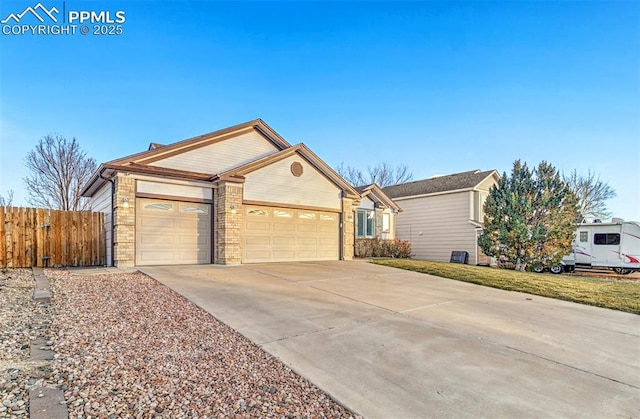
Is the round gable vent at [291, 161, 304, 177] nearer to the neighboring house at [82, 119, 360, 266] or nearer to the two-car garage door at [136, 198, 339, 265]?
the neighboring house at [82, 119, 360, 266]

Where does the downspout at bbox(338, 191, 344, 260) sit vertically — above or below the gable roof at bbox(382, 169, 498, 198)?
below

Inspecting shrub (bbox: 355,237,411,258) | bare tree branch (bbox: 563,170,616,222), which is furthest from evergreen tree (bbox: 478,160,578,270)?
bare tree branch (bbox: 563,170,616,222)

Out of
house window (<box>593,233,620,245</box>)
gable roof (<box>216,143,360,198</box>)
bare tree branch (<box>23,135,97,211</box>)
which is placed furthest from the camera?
bare tree branch (<box>23,135,97,211</box>)

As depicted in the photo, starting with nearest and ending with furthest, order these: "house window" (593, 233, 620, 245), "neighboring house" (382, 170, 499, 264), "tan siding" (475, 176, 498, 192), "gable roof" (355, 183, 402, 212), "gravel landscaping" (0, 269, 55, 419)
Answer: "gravel landscaping" (0, 269, 55, 419) < "house window" (593, 233, 620, 245) < "gable roof" (355, 183, 402, 212) < "neighboring house" (382, 170, 499, 264) < "tan siding" (475, 176, 498, 192)

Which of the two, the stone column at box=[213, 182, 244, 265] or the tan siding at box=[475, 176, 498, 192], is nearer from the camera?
the stone column at box=[213, 182, 244, 265]

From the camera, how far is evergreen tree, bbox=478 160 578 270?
13.2 metres

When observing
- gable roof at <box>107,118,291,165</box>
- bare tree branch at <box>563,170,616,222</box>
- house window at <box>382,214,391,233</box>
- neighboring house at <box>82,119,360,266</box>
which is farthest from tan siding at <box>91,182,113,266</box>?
bare tree branch at <box>563,170,616,222</box>

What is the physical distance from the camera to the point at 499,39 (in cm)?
1127

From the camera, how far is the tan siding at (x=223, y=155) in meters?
11.7

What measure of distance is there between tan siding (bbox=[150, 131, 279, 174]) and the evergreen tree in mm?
10410

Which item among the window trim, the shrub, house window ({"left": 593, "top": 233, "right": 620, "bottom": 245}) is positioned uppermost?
the window trim

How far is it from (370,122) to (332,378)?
1852cm

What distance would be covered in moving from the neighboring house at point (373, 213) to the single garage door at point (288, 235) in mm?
3873

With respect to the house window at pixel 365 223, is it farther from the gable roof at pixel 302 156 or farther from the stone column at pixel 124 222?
the stone column at pixel 124 222
